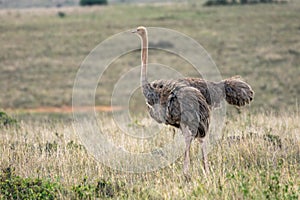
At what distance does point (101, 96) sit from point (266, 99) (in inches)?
262

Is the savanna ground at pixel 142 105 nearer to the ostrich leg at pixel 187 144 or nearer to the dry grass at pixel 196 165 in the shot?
the dry grass at pixel 196 165

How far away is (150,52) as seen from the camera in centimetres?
3312

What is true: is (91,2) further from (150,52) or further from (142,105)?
(142,105)

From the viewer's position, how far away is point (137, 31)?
9.09 m

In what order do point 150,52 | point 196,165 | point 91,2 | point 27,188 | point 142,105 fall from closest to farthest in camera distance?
point 27,188 < point 196,165 < point 142,105 < point 150,52 < point 91,2

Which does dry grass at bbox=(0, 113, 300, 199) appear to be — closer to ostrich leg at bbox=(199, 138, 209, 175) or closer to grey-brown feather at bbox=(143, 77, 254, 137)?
ostrich leg at bbox=(199, 138, 209, 175)

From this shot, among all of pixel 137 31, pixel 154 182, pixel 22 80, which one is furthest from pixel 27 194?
pixel 22 80

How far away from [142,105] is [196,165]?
14.1 m

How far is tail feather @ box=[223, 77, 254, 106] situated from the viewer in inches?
324

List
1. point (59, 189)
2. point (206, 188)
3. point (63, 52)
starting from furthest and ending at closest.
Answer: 1. point (63, 52)
2. point (59, 189)
3. point (206, 188)

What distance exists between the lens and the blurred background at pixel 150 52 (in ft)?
82.6

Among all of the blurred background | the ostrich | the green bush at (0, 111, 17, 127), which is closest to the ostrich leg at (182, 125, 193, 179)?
the ostrich

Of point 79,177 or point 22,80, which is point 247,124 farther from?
point 22,80

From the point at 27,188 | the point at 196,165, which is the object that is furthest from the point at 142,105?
the point at 27,188
